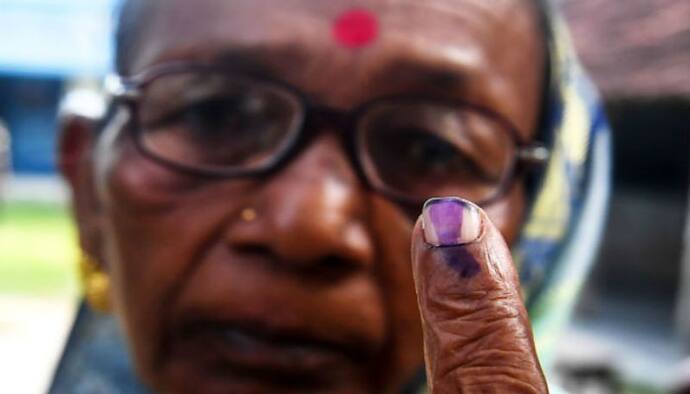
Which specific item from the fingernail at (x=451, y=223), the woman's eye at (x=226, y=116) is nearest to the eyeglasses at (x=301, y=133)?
the woman's eye at (x=226, y=116)

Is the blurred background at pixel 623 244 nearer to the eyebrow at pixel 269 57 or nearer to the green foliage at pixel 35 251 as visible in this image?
the green foliage at pixel 35 251

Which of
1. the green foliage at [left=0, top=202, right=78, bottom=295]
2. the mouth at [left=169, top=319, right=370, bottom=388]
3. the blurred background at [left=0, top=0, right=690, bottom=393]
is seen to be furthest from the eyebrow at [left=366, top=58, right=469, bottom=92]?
the green foliage at [left=0, top=202, right=78, bottom=295]

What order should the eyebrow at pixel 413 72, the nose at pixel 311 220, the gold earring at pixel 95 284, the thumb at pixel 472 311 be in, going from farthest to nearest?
the gold earring at pixel 95 284 → the eyebrow at pixel 413 72 → the nose at pixel 311 220 → the thumb at pixel 472 311

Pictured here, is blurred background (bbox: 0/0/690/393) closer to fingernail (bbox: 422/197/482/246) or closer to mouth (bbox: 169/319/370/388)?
mouth (bbox: 169/319/370/388)

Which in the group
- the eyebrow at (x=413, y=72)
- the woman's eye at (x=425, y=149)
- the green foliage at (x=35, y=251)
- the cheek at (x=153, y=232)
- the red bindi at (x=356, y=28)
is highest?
the red bindi at (x=356, y=28)

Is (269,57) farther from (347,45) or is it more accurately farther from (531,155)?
(531,155)

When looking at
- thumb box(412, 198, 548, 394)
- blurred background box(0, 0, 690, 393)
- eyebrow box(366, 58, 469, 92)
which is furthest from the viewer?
blurred background box(0, 0, 690, 393)

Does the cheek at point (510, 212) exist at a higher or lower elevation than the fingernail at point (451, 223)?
lower
